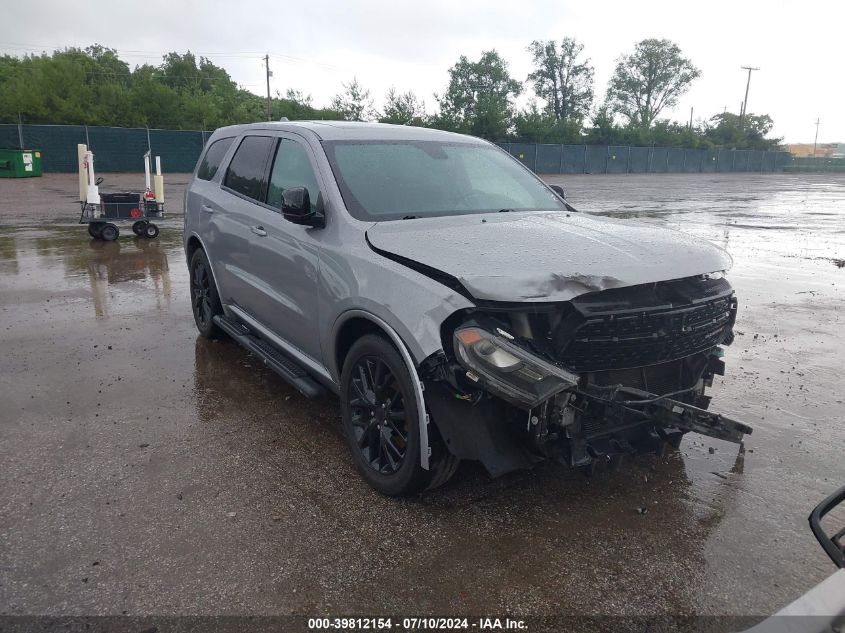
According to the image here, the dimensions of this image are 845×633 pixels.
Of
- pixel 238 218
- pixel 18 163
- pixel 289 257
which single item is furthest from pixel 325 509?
pixel 18 163

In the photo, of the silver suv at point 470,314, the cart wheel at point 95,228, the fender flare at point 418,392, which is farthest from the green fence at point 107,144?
the fender flare at point 418,392

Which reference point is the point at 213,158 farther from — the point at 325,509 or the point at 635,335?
the point at 635,335

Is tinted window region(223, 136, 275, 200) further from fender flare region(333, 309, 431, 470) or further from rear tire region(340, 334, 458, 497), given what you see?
fender flare region(333, 309, 431, 470)

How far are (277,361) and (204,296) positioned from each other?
1940mm

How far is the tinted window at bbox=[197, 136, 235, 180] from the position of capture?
224 inches

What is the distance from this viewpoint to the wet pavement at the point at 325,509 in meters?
2.72

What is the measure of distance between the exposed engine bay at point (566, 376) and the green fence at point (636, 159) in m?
43.1

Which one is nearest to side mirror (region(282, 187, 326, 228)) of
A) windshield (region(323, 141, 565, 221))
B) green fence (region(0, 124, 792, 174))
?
windshield (region(323, 141, 565, 221))

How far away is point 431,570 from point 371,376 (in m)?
1.03

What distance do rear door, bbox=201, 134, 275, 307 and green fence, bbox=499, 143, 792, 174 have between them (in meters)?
41.0

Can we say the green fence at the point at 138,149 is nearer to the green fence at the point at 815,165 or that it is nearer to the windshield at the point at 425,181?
the green fence at the point at 815,165

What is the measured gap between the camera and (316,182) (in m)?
4.04

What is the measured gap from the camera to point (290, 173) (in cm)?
442

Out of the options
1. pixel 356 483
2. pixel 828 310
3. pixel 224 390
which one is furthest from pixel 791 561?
pixel 828 310
